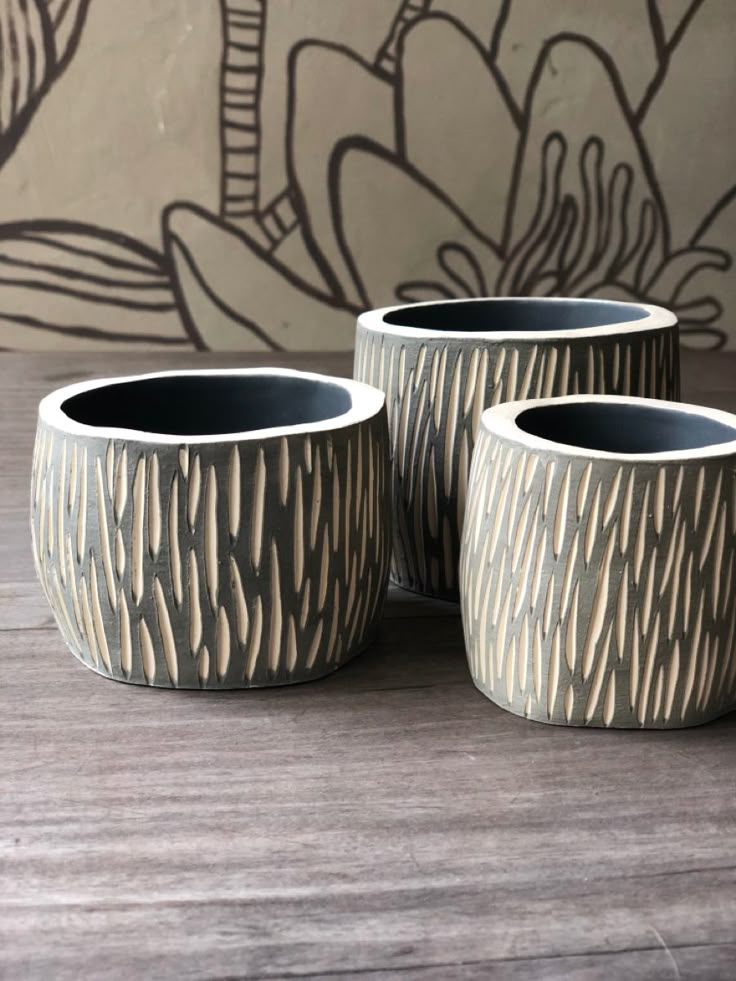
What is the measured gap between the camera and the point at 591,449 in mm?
469

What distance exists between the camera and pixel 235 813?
1.30 feet

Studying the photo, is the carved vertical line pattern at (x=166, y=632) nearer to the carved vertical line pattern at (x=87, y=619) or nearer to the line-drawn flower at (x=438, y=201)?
the carved vertical line pattern at (x=87, y=619)

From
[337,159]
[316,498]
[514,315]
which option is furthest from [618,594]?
[337,159]

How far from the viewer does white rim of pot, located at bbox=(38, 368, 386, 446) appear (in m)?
0.44

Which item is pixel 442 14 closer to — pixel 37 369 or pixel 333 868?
pixel 37 369

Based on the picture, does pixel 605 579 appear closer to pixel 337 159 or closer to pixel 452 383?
pixel 452 383

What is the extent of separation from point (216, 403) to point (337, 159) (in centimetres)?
86

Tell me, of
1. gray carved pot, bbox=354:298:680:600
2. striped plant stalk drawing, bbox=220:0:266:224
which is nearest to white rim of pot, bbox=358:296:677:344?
gray carved pot, bbox=354:298:680:600

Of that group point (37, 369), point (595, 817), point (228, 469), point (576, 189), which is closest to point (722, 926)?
point (595, 817)

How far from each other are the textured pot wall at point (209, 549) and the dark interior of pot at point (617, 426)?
2.9 inches

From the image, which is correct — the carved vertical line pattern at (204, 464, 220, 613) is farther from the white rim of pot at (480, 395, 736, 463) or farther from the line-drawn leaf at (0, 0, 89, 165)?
the line-drawn leaf at (0, 0, 89, 165)

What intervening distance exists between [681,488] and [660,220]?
108cm

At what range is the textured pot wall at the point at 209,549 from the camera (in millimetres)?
442

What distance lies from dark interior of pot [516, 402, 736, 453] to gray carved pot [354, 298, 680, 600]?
0.15 feet
